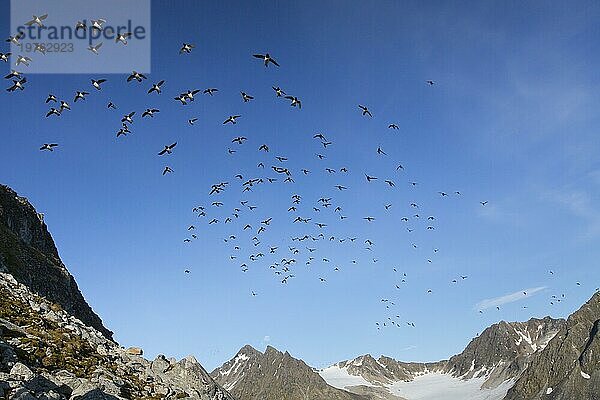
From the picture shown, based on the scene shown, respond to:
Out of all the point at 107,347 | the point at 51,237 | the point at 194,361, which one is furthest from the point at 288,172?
the point at 51,237

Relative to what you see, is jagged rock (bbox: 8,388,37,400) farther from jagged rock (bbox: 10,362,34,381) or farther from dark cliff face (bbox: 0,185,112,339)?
dark cliff face (bbox: 0,185,112,339)

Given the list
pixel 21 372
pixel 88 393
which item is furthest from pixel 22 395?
pixel 88 393

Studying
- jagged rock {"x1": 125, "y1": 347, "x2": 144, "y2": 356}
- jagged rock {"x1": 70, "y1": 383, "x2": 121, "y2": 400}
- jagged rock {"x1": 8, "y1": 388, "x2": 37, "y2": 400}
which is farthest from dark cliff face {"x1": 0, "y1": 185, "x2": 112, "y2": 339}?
jagged rock {"x1": 8, "y1": 388, "x2": 37, "y2": 400}

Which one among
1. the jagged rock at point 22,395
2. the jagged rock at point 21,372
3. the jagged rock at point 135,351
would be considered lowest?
the jagged rock at point 22,395

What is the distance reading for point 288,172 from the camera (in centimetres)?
4756

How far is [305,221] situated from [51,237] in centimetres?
5642

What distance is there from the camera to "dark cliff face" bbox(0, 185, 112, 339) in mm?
55219

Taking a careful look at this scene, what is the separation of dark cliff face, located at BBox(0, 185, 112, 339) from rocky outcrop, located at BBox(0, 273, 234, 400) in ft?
51.1

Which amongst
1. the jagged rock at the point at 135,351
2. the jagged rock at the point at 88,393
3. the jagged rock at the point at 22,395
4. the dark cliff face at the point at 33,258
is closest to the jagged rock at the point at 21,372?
the jagged rock at the point at 22,395

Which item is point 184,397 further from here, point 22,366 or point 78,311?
point 78,311

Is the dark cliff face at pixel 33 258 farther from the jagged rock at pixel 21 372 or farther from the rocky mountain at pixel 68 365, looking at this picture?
the jagged rock at pixel 21 372

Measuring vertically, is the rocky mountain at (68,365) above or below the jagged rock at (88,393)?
above

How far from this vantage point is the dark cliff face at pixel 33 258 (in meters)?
55.2

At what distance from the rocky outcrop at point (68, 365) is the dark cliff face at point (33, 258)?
613 inches
